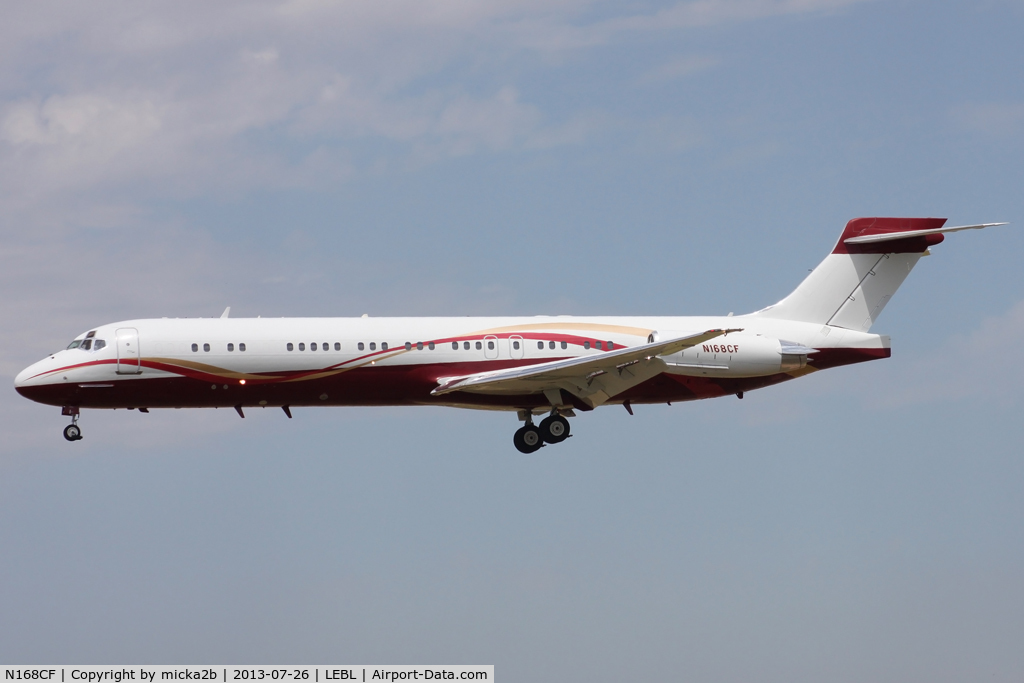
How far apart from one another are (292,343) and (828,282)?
17.1 meters

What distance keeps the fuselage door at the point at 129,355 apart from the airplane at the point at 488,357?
0.03 metres

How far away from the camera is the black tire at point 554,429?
3691 cm

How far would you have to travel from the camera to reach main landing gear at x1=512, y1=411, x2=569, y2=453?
121ft

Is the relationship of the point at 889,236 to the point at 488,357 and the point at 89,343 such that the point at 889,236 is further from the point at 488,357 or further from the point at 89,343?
the point at 89,343

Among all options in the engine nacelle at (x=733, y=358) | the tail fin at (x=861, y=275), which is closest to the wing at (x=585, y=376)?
the engine nacelle at (x=733, y=358)

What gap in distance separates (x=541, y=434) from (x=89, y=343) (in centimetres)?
1320

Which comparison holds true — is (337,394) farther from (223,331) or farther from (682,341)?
(682,341)

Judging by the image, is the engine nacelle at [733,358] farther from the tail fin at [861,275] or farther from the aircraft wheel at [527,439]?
the aircraft wheel at [527,439]

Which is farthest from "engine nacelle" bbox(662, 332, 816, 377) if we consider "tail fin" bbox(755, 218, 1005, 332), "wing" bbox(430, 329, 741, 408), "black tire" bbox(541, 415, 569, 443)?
"black tire" bbox(541, 415, 569, 443)

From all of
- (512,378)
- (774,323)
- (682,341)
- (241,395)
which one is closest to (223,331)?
(241,395)

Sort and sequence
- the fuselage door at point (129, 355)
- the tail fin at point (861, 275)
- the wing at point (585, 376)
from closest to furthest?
the fuselage door at point (129, 355) < the wing at point (585, 376) < the tail fin at point (861, 275)

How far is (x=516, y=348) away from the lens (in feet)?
119

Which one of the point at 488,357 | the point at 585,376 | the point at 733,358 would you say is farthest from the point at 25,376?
the point at 733,358

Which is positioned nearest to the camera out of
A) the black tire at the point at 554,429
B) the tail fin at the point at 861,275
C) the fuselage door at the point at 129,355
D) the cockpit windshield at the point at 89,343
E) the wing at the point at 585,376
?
the fuselage door at the point at 129,355
